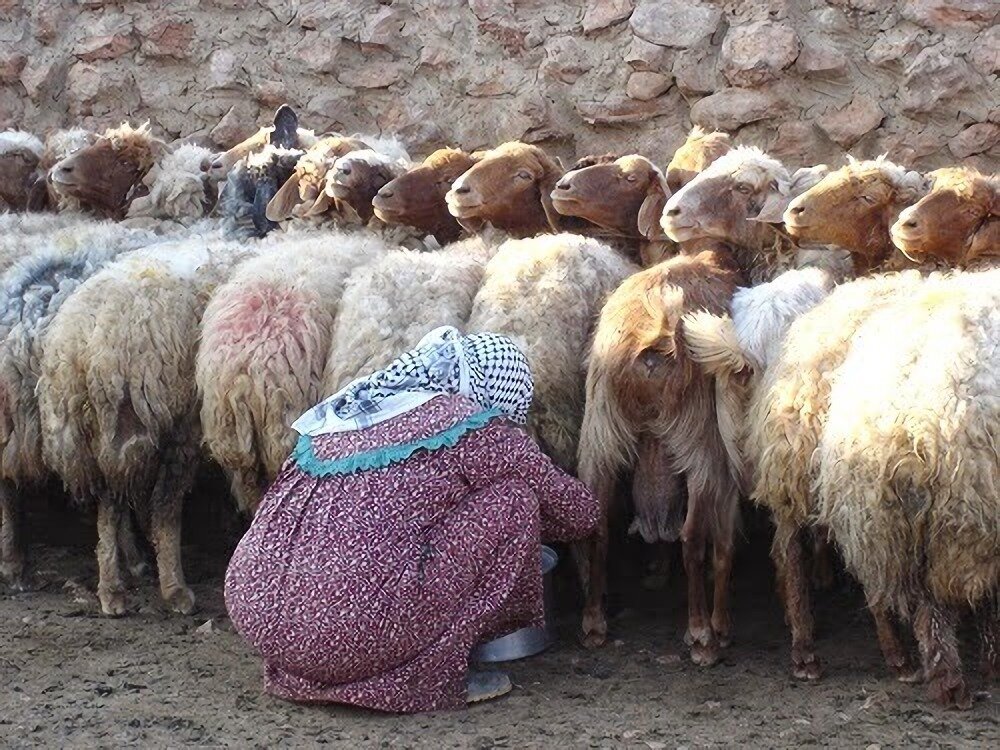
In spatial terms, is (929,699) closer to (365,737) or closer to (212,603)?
(365,737)

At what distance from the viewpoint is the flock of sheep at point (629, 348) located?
14.1 ft

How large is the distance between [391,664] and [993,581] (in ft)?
5.79

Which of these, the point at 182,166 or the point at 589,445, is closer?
the point at 589,445

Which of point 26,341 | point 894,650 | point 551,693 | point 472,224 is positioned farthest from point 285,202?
point 894,650

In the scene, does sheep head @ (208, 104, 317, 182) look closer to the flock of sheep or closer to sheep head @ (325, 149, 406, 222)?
the flock of sheep

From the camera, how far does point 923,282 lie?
492cm

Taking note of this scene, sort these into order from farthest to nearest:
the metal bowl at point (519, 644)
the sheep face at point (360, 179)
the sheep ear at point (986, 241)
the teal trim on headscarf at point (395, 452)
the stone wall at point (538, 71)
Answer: the stone wall at point (538, 71) → the sheep face at point (360, 179) → the sheep ear at point (986, 241) → the metal bowl at point (519, 644) → the teal trim on headscarf at point (395, 452)

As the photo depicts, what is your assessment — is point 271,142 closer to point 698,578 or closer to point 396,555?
point 698,578

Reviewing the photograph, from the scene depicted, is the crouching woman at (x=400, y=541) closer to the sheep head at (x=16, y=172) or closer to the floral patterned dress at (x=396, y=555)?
the floral patterned dress at (x=396, y=555)

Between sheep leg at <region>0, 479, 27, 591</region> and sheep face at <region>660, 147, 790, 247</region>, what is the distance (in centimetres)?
295


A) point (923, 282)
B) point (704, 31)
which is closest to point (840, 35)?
point (704, 31)

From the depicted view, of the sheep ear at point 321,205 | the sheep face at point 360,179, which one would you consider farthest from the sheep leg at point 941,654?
the sheep ear at point 321,205

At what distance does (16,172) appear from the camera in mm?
8453

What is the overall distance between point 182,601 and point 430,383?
1791 millimetres
